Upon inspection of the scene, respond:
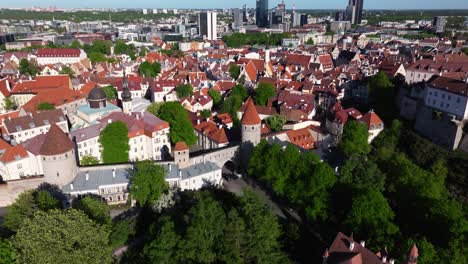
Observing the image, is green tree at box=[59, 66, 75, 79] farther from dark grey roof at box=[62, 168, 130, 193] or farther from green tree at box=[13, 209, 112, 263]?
green tree at box=[13, 209, 112, 263]

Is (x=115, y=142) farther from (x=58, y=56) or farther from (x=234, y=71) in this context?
(x=58, y=56)

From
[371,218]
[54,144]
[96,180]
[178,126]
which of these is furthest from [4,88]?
→ [371,218]

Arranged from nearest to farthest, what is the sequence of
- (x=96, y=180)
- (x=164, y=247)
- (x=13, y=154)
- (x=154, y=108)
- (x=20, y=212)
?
(x=164, y=247), (x=20, y=212), (x=96, y=180), (x=13, y=154), (x=154, y=108)

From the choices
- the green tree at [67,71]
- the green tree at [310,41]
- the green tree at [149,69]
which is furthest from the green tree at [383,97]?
the green tree at [310,41]

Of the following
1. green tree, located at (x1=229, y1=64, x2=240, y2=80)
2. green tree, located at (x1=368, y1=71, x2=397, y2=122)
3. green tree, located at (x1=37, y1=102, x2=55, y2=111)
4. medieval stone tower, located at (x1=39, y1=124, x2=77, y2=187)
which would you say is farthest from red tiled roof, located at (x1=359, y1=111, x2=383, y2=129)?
green tree, located at (x1=37, y1=102, x2=55, y2=111)

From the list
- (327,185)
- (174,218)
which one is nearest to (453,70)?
(327,185)
